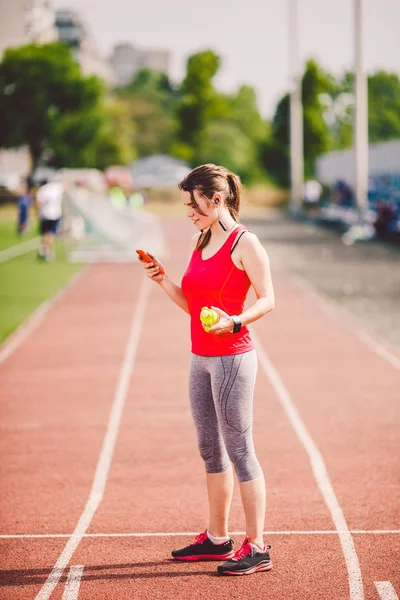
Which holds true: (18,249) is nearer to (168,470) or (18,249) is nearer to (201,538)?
(168,470)

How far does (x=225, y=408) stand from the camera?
488 cm

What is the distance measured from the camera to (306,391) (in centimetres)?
970

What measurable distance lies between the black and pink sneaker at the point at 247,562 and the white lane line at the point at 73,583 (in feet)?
2.27

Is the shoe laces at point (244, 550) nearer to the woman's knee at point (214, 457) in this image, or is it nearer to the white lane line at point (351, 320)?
the woman's knee at point (214, 457)

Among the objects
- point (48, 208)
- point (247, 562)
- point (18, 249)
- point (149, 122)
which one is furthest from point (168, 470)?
point (149, 122)

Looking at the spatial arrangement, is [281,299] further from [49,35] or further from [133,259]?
[49,35]

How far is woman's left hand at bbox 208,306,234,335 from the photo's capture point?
15.1ft

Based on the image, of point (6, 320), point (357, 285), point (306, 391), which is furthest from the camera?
point (357, 285)

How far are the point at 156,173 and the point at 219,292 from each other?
6933cm

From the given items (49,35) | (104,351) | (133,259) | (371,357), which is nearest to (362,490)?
(371,357)

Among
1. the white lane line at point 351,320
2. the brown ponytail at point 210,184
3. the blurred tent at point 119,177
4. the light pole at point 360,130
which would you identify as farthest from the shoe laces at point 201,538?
the blurred tent at point 119,177

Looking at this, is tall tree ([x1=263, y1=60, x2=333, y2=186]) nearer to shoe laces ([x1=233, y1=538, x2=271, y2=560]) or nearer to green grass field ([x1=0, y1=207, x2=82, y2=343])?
green grass field ([x1=0, y1=207, x2=82, y2=343])

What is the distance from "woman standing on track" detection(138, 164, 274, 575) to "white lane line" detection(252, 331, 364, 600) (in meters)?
0.46

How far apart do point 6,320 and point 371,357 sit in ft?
19.8
